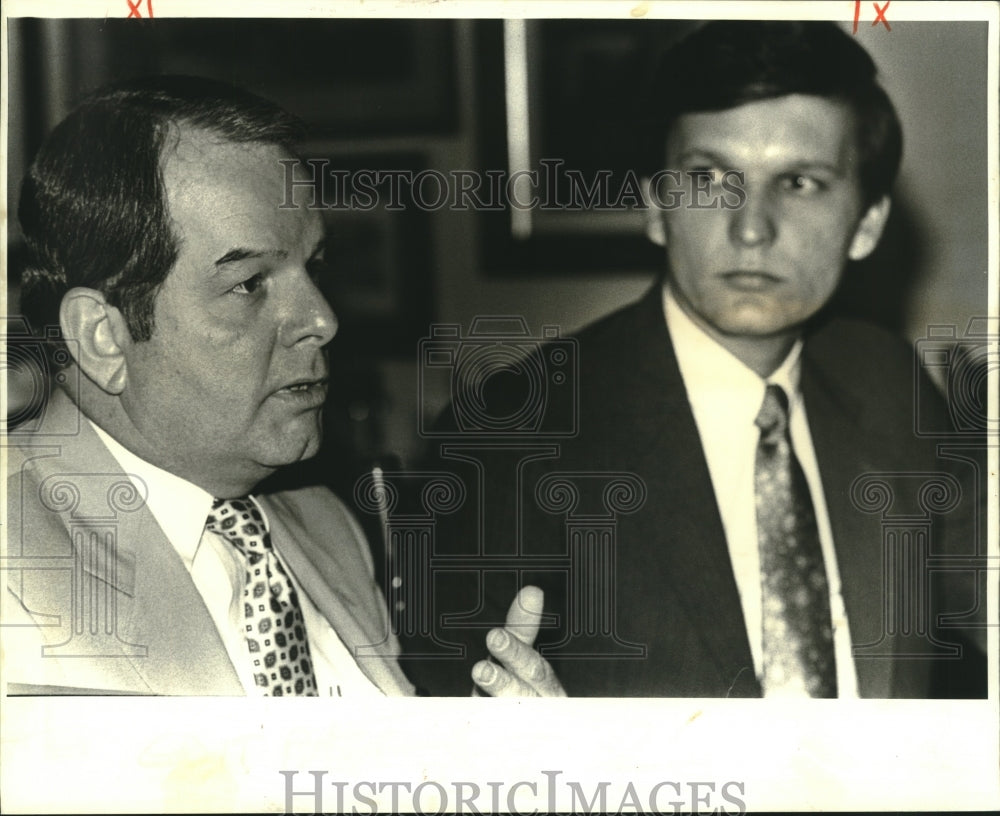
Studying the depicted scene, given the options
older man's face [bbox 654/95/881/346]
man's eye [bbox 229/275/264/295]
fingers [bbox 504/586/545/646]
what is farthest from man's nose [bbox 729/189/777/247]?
man's eye [bbox 229/275/264/295]

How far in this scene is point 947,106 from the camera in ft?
6.59

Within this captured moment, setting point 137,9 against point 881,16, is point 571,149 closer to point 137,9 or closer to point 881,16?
point 881,16

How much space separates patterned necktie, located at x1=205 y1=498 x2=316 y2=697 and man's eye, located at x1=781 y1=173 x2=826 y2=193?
1.07 metres

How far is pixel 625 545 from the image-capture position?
198 centimetres

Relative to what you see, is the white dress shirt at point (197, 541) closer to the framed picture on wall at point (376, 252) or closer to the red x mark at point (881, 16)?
the framed picture on wall at point (376, 252)

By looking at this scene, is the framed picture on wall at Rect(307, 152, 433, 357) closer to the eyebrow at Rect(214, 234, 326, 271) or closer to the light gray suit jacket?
the eyebrow at Rect(214, 234, 326, 271)

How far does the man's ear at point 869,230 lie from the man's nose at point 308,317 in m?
0.92

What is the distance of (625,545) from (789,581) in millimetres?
295

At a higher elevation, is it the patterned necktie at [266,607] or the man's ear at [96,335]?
the man's ear at [96,335]

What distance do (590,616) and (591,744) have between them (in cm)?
22

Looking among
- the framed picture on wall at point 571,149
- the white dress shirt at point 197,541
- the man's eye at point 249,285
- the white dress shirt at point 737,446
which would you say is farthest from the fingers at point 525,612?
the man's eye at point 249,285

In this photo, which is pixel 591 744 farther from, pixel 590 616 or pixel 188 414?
pixel 188 414

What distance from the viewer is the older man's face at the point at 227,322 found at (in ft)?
6.12

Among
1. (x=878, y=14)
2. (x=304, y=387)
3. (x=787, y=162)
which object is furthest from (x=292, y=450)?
(x=878, y=14)
